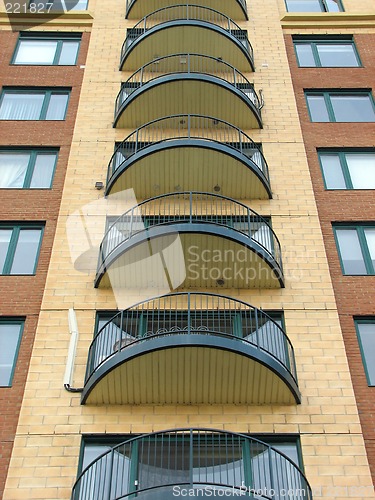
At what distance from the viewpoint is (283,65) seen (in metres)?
23.5

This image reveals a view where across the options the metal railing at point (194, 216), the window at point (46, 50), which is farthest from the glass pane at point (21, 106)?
the metal railing at point (194, 216)

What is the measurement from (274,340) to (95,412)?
14.0 feet

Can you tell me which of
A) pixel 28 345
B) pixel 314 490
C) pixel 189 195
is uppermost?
pixel 189 195

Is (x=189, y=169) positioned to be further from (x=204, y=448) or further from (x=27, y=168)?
(x=204, y=448)

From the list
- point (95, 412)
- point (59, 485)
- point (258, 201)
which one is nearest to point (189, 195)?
point (258, 201)

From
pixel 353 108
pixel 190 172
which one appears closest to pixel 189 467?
pixel 190 172

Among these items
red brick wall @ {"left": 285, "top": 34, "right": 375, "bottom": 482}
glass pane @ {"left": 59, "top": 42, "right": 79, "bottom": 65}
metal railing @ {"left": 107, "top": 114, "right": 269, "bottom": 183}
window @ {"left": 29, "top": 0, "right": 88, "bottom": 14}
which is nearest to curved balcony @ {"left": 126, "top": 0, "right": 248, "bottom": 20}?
red brick wall @ {"left": 285, "top": 34, "right": 375, "bottom": 482}

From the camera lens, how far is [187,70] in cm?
2283

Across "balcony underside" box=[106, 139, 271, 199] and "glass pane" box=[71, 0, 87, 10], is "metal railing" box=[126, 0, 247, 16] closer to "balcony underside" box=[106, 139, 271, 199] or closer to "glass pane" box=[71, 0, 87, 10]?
"glass pane" box=[71, 0, 87, 10]

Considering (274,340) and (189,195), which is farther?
(189,195)

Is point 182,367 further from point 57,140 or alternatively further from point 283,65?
point 283,65

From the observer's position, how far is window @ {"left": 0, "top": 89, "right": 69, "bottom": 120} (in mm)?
21672

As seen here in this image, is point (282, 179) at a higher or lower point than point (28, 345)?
higher

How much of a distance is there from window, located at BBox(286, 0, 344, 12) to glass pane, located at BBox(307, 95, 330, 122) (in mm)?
5846
